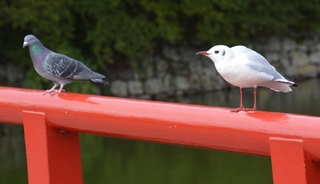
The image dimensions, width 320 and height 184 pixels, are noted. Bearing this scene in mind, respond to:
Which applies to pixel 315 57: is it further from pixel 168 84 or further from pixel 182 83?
pixel 168 84

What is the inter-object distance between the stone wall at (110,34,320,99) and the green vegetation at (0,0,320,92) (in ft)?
0.59

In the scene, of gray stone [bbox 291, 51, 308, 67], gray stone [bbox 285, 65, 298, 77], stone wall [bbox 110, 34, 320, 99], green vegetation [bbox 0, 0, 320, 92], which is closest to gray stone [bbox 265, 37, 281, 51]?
stone wall [bbox 110, 34, 320, 99]

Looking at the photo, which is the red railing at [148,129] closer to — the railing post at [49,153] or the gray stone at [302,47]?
the railing post at [49,153]

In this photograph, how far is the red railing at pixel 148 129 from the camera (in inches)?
57.6

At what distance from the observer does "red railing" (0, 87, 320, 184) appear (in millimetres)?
1463

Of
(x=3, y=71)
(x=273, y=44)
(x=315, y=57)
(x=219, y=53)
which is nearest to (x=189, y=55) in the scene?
(x=273, y=44)

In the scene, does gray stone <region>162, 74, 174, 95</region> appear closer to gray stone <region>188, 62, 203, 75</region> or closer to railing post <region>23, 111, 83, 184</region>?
gray stone <region>188, 62, 203, 75</region>

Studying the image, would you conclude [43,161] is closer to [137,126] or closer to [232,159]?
[137,126]

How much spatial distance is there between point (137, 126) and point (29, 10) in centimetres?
1003

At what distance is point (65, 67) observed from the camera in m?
2.77

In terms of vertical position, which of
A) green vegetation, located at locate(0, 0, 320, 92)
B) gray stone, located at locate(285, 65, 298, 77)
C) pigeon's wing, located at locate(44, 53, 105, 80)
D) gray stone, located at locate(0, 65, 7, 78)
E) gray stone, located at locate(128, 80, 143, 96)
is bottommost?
gray stone, located at locate(128, 80, 143, 96)

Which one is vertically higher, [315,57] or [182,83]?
[315,57]

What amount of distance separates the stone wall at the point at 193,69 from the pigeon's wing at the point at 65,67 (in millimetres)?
9552

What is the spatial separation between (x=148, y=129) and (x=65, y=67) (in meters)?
1.15
